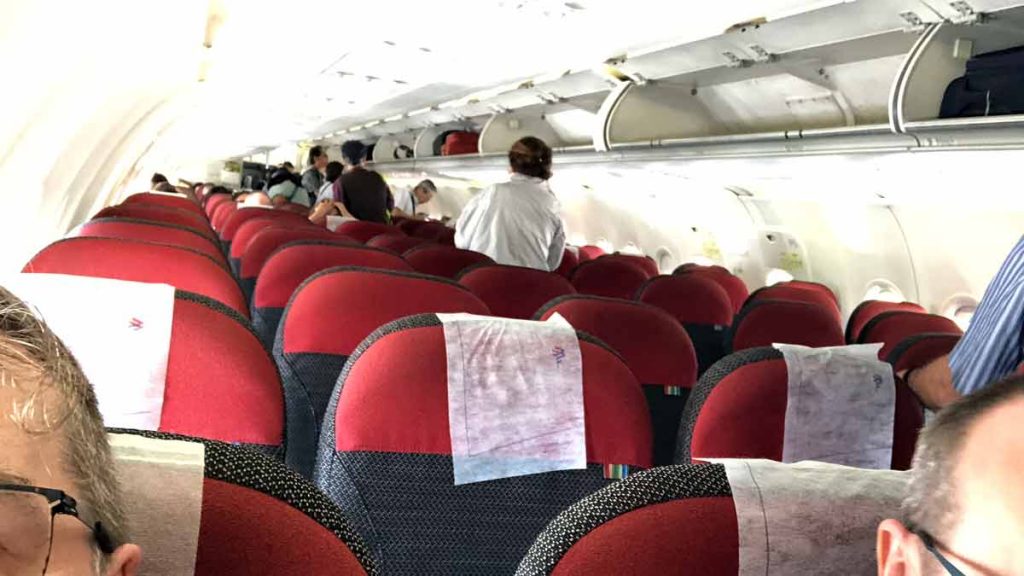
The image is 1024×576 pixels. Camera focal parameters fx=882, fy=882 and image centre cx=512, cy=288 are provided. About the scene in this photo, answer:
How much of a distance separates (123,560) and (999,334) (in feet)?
6.24

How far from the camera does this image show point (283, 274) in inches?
136

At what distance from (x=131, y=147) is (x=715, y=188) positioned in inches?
289

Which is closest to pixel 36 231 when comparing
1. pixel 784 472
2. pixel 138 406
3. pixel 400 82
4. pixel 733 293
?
pixel 400 82

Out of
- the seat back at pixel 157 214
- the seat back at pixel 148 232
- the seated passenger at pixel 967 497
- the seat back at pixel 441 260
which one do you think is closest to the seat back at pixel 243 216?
the seat back at pixel 157 214

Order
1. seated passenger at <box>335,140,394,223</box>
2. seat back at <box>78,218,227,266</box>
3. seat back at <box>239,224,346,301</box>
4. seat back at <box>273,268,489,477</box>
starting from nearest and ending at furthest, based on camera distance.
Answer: seat back at <box>273,268,489,477</box>
seat back at <box>78,218,227,266</box>
seat back at <box>239,224,346,301</box>
seated passenger at <box>335,140,394,223</box>

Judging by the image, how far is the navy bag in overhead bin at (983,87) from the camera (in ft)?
13.5

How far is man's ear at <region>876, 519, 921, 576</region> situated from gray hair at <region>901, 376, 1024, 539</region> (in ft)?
0.08

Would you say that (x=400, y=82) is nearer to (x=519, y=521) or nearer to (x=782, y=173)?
(x=782, y=173)

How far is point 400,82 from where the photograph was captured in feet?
28.2

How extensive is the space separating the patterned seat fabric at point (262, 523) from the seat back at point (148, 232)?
273 centimetres

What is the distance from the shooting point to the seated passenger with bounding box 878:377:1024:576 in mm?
973

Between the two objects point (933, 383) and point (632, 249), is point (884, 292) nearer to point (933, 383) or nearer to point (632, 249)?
point (632, 249)

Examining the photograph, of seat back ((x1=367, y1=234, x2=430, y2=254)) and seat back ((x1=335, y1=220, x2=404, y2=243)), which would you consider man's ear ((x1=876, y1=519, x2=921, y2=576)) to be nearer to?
seat back ((x1=367, y1=234, x2=430, y2=254))

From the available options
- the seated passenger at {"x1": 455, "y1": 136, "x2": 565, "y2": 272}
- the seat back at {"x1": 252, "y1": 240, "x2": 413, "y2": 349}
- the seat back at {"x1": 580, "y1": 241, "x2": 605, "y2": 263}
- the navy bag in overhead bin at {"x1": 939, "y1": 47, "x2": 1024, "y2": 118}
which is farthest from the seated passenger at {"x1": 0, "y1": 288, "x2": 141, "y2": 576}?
the seat back at {"x1": 580, "y1": 241, "x2": 605, "y2": 263}
